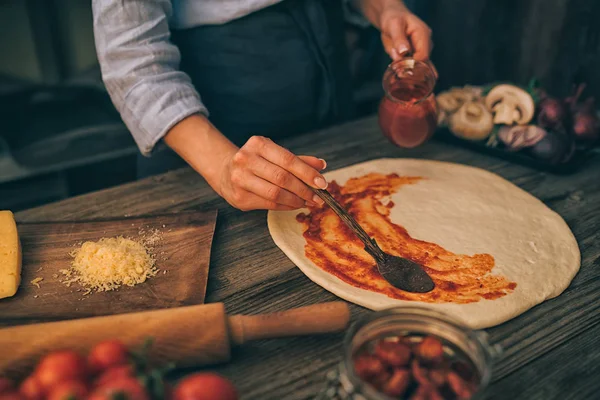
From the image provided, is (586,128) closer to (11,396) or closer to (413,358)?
(413,358)

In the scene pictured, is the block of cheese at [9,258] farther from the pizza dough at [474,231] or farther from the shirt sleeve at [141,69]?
the pizza dough at [474,231]

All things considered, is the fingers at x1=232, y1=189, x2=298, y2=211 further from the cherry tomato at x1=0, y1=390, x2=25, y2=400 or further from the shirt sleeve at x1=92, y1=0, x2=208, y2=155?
the cherry tomato at x1=0, y1=390, x2=25, y2=400

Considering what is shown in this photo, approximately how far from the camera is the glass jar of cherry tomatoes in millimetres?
667

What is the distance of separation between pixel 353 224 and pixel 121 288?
0.50 m

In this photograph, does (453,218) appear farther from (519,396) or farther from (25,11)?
(25,11)

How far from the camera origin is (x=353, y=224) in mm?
1129

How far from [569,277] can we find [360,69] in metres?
2.35

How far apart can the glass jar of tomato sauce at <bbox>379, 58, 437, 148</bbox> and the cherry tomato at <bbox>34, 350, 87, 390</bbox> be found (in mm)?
1126

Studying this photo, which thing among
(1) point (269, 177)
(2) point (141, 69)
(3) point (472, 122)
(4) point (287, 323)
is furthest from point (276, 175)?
(3) point (472, 122)

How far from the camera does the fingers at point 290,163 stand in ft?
3.69

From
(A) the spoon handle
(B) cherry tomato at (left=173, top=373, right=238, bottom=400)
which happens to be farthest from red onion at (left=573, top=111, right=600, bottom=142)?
(B) cherry tomato at (left=173, top=373, right=238, bottom=400)

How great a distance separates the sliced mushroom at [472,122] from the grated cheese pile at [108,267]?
1.12 metres

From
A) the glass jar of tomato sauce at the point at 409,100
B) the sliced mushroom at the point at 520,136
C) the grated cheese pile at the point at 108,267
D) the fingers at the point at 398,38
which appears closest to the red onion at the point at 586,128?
the sliced mushroom at the point at 520,136

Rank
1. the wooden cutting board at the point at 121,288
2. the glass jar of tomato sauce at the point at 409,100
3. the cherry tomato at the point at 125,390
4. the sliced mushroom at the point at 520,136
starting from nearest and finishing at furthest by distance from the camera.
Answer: the cherry tomato at the point at 125,390 < the wooden cutting board at the point at 121,288 < the glass jar of tomato sauce at the point at 409,100 < the sliced mushroom at the point at 520,136
